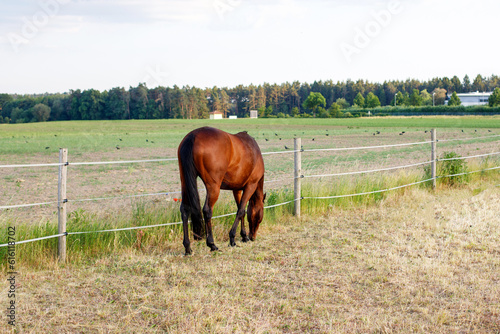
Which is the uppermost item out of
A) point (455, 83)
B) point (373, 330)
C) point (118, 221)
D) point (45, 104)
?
point (455, 83)

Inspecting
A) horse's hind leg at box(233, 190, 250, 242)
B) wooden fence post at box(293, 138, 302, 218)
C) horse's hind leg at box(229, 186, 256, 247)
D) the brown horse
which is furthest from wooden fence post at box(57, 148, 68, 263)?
wooden fence post at box(293, 138, 302, 218)

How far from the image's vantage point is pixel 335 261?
5484 mm

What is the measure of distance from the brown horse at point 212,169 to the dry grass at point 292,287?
0.49m

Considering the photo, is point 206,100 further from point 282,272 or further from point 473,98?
point 282,272

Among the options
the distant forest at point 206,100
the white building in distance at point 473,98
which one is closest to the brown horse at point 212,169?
the distant forest at point 206,100

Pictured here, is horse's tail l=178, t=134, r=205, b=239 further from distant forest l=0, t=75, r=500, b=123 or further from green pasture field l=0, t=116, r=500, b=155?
distant forest l=0, t=75, r=500, b=123

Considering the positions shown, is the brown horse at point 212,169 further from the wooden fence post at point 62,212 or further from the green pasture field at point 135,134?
the green pasture field at point 135,134

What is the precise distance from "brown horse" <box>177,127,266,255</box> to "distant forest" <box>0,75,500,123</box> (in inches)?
3559

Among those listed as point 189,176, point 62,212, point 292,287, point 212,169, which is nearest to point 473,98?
point 212,169

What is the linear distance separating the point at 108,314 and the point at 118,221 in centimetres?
258

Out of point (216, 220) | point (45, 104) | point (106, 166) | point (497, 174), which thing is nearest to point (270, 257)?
point (216, 220)

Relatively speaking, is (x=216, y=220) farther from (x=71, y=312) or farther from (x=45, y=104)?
(x=45, y=104)

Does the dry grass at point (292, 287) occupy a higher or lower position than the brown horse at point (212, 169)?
lower

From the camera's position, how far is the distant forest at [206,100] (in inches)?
3770
